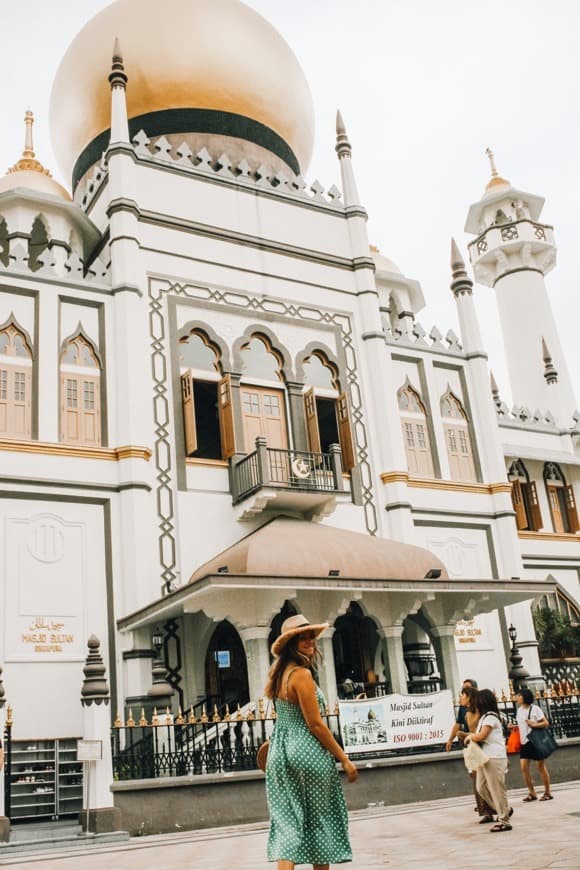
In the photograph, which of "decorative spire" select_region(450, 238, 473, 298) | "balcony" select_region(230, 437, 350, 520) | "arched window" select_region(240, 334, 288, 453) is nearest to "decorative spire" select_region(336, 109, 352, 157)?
"decorative spire" select_region(450, 238, 473, 298)

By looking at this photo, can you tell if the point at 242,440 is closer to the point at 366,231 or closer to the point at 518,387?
the point at 366,231

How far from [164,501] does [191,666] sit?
2.54 m

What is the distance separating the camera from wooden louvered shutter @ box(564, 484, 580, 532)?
66.6 feet

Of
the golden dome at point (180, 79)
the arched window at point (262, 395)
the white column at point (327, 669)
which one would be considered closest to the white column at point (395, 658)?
the white column at point (327, 669)

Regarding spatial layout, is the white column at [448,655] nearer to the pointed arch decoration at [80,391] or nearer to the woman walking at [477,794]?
the woman walking at [477,794]

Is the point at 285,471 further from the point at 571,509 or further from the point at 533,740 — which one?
the point at 571,509

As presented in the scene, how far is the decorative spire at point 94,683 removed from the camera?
9953 mm

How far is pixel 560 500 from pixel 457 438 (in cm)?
412

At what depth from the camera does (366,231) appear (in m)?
18.0

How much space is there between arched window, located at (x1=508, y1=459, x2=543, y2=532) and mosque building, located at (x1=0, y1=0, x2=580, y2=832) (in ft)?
0.23

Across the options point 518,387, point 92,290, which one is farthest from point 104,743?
point 518,387

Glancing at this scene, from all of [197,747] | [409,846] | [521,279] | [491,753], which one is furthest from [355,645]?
[521,279]

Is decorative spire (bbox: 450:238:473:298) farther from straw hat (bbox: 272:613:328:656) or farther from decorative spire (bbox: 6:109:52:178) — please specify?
straw hat (bbox: 272:613:328:656)

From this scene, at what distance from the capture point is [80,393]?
1410 centimetres
